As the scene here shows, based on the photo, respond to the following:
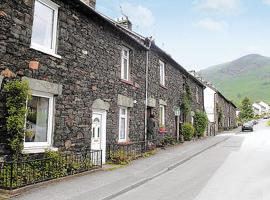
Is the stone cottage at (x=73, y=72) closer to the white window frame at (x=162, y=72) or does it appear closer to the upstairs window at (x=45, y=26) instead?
the upstairs window at (x=45, y=26)

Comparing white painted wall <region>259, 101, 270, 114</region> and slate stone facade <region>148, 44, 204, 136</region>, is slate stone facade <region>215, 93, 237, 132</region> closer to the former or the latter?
slate stone facade <region>148, 44, 204, 136</region>

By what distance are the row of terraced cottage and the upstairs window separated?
3cm

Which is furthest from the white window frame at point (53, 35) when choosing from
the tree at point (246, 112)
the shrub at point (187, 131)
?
the tree at point (246, 112)

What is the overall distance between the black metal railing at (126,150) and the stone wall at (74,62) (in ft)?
1.69

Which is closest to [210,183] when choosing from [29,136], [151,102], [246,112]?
[29,136]

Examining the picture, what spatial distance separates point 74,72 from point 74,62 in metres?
0.37

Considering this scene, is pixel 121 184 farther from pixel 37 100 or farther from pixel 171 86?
pixel 171 86

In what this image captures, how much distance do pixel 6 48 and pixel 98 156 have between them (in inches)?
232

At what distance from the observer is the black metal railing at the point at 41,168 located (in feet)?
27.8

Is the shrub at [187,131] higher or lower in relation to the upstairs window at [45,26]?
lower

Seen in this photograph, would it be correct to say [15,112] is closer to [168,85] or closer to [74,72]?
[74,72]

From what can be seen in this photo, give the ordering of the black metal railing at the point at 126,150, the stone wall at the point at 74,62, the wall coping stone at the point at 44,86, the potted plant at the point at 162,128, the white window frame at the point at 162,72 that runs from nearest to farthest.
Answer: the stone wall at the point at 74,62 → the wall coping stone at the point at 44,86 → the black metal railing at the point at 126,150 → the potted plant at the point at 162,128 → the white window frame at the point at 162,72

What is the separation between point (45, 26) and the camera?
11.0 metres

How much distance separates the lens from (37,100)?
10.5 meters
